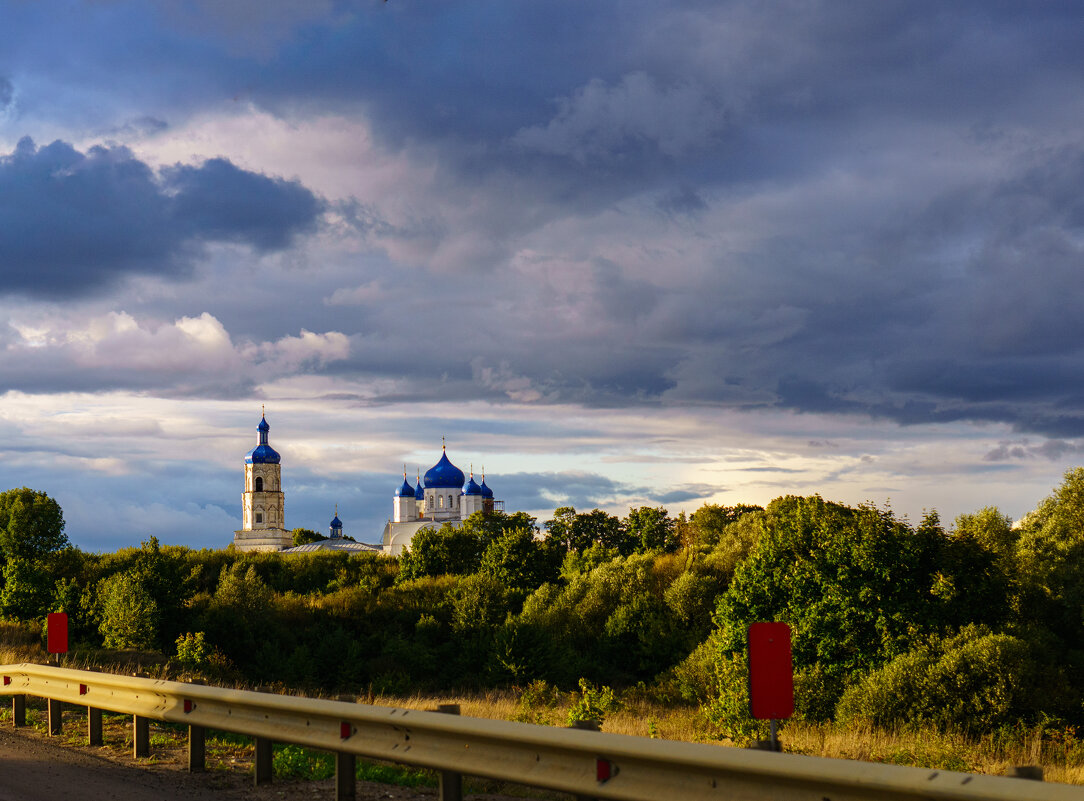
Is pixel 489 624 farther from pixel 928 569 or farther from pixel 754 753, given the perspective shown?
pixel 754 753

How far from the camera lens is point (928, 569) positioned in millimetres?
34750

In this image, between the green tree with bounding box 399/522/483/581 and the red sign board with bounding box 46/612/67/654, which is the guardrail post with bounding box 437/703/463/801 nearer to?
the red sign board with bounding box 46/612/67/654

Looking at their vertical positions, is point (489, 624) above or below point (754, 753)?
below

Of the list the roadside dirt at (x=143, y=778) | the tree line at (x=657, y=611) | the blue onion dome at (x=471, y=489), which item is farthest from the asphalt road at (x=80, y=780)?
the blue onion dome at (x=471, y=489)

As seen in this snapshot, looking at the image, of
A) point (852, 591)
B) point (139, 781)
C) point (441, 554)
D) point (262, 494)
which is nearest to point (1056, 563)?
point (852, 591)

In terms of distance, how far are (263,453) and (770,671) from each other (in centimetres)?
15604

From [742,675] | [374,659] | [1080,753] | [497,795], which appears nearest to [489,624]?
[374,659]

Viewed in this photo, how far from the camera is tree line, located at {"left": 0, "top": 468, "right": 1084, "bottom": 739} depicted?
97.4 ft

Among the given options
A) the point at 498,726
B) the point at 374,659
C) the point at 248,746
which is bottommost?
the point at 374,659

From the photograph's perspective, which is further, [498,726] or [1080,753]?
[1080,753]

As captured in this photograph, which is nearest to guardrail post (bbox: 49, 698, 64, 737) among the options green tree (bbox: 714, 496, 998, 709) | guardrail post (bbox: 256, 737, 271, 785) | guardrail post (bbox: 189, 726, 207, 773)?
guardrail post (bbox: 189, 726, 207, 773)

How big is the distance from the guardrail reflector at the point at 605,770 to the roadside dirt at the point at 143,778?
2.69 meters

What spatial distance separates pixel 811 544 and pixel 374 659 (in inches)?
930

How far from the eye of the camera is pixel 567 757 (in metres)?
6.71
